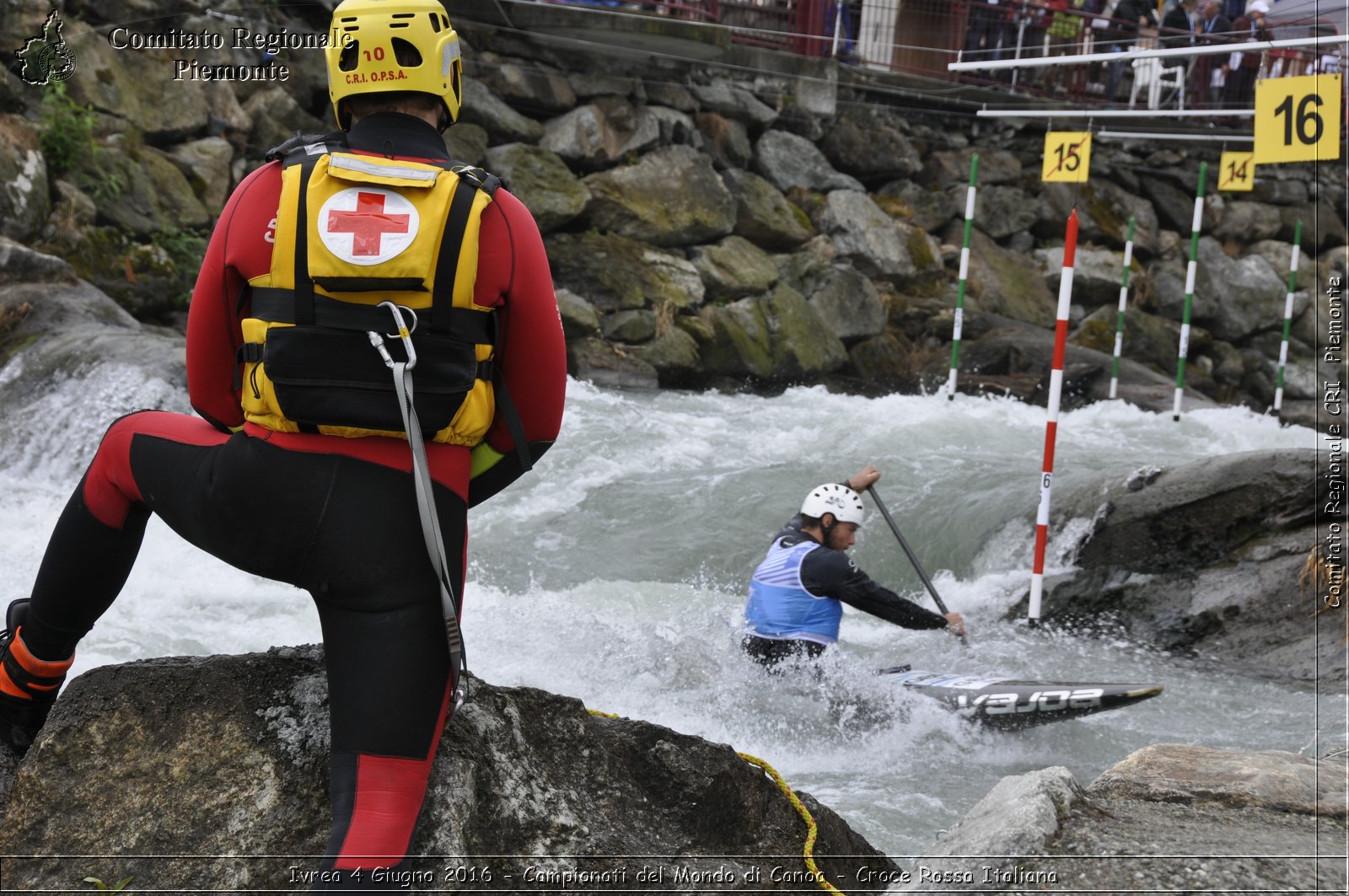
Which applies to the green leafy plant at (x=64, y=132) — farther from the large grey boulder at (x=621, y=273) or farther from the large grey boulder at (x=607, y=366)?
the large grey boulder at (x=607, y=366)

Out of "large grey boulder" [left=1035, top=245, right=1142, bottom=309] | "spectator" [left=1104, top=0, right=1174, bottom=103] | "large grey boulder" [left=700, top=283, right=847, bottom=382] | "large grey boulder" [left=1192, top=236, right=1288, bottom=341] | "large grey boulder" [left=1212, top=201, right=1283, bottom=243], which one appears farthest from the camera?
"large grey boulder" [left=1212, top=201, right=1283, bottom=243]

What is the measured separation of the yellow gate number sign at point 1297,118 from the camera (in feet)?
25.4

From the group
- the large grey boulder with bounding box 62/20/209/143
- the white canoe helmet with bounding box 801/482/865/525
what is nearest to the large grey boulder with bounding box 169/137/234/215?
the large grey boulder with bounding box 62/20/209/143

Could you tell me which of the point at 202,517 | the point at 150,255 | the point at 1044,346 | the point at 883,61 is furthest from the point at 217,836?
the point at 883,61

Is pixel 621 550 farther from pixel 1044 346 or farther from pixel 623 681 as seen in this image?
pixel 1044 346

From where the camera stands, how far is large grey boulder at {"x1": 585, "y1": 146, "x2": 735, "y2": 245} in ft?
42.3

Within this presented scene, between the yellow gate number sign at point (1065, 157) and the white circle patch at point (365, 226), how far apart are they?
10.9 meters

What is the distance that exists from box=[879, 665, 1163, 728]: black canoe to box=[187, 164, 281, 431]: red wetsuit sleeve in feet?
12.8

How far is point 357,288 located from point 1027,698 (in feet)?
13.4

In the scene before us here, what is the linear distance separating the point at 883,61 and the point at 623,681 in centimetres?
1309

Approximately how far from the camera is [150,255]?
9.51 meters

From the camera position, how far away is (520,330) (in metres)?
1.96

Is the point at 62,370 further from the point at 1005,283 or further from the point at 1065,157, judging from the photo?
the point at 1005,283

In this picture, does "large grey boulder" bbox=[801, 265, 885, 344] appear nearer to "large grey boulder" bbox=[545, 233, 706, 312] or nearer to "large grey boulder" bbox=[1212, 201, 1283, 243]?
"large grey boulder" bbox=[545, 233, 706, 312]
